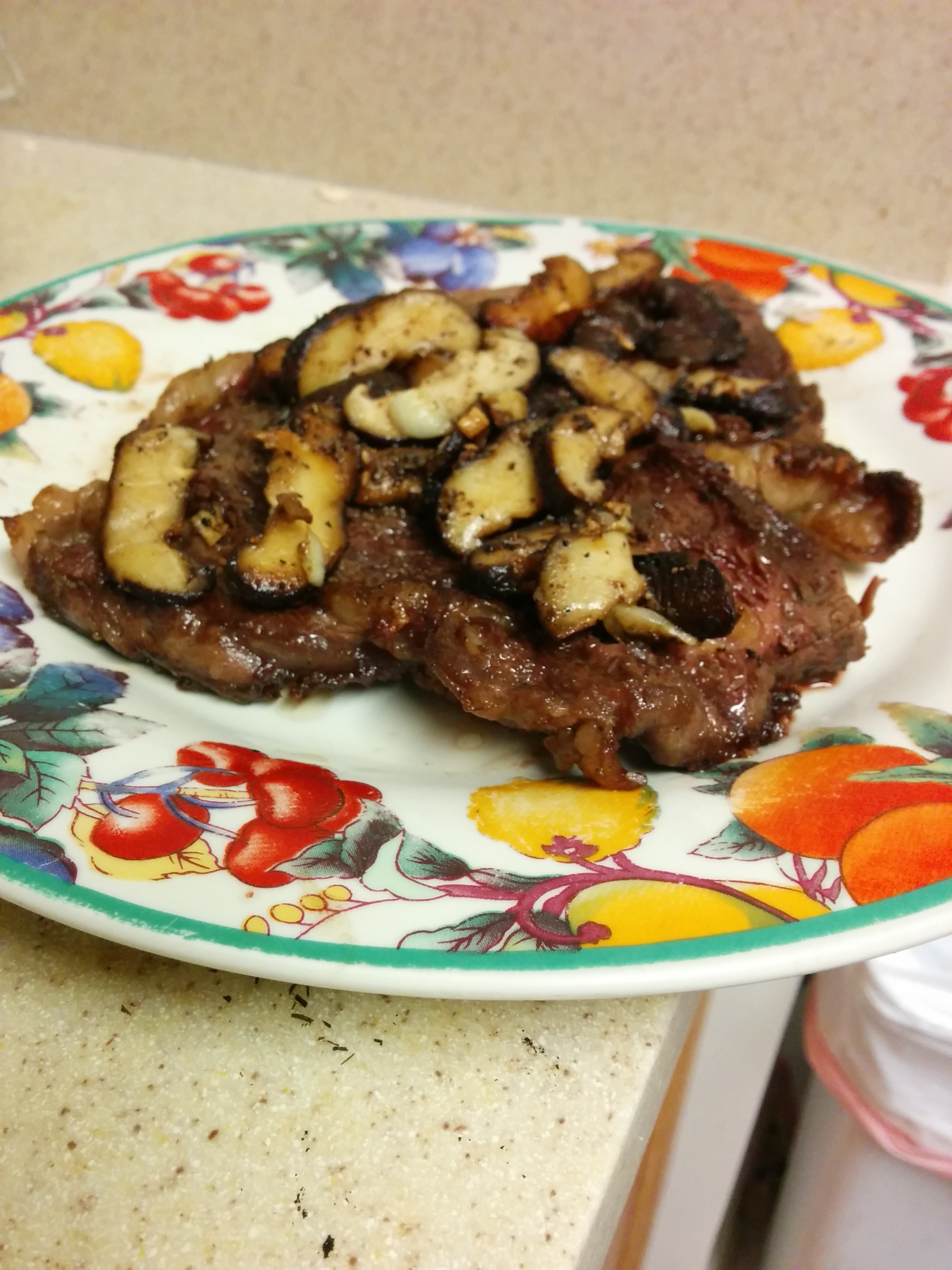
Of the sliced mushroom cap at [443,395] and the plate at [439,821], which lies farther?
the sliced mushroom cap at [443,395]

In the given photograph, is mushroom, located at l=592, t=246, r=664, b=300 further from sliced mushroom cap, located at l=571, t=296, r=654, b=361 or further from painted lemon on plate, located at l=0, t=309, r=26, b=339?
painted lemon on plate, located at l=0, t=309, r=26, b=339

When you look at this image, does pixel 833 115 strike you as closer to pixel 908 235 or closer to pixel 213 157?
pixel 908 235

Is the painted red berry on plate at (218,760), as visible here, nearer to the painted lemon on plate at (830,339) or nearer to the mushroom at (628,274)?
the mushroom at (628,274)

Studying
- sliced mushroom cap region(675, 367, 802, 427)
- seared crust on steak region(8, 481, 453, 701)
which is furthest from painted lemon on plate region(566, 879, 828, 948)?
sliced mushroom cap region(675, 367, 802, 427)

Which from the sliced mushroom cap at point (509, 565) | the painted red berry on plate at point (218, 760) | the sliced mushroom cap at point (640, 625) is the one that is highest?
the sliced mushroom cap at point (509, 565)

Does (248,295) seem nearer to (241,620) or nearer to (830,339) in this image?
(241,620)

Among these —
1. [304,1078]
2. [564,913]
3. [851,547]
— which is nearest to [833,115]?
[851,547]

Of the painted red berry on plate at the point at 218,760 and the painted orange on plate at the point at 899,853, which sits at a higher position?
the painted orange on plate at the point at 899,853

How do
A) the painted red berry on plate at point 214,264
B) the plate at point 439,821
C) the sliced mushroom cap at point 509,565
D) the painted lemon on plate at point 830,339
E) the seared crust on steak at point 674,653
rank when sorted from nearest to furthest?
the plate at point 439,821, the seared crust on steak at point 674,653, the sliced mushroom cap at point 509,565, the painted lemon on plate at point 830,339, the painted red berry on plate at point 214,264

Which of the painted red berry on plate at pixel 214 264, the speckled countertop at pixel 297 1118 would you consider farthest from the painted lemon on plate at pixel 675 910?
the painted red berry on plate at pixel 214 264
